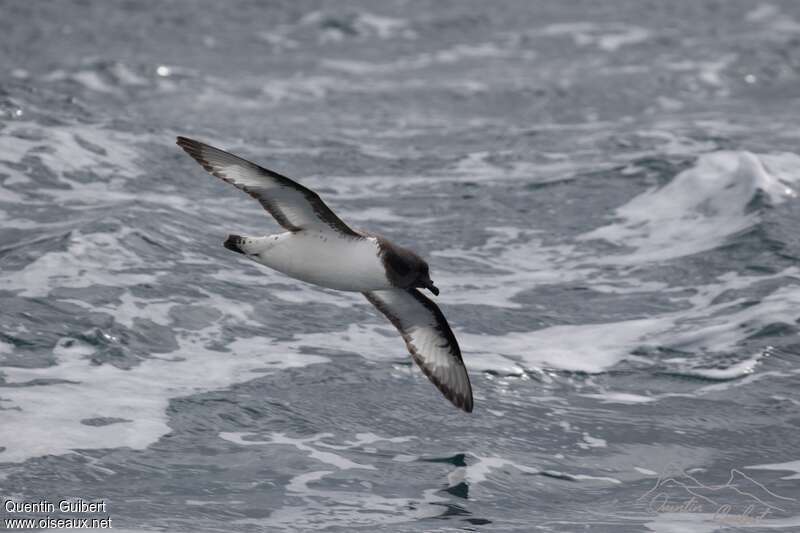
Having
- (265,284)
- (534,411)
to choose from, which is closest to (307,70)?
(265,284)

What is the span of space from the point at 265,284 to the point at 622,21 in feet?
76.8

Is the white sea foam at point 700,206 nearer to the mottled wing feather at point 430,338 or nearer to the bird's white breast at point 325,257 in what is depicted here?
the mottled wing feather at point 430,338

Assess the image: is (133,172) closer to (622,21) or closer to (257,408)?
(257,408)

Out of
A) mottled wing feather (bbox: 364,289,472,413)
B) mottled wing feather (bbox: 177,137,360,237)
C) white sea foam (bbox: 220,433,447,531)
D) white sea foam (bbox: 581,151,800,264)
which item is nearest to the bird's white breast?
mottled wing feather (bbox: 177,137,360,237)

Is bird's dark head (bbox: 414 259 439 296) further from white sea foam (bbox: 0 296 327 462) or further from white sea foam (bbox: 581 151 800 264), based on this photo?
white sea foam (bbox: 581 151 800 264)

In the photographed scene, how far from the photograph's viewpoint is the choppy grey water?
1080 cm

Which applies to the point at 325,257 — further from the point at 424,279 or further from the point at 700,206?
the point at 700,206

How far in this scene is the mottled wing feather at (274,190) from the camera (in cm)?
1046

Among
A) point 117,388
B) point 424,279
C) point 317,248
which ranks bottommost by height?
point 117,388

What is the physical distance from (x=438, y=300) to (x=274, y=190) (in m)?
5.03

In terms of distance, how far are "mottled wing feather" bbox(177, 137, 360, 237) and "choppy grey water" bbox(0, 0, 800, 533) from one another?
75.3 inches

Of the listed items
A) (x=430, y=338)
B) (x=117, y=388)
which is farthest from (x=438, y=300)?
(x=117, y=388)

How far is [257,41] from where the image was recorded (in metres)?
34.1

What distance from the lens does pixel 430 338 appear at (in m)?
12.2
